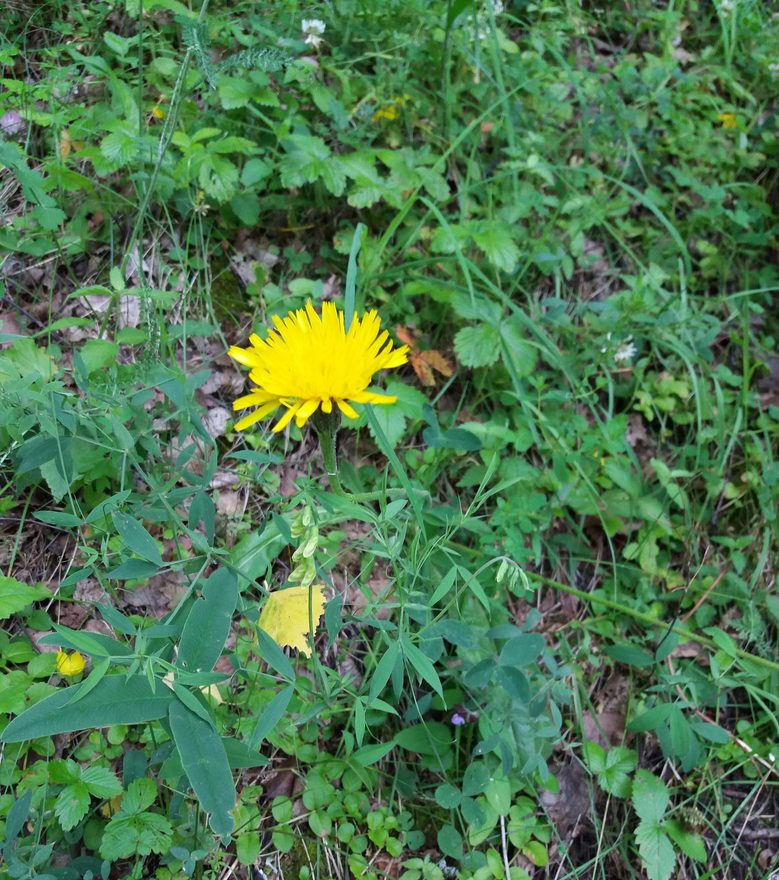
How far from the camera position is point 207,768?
1065 millimetres

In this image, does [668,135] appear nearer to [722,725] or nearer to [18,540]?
[722,725]

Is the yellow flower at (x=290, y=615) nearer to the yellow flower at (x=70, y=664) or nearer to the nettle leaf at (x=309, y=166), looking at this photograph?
the yellow flower at (x=70, y=664)

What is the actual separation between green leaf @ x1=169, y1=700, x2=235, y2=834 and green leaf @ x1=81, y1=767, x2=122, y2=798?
357 mm

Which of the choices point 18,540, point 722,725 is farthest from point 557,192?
point 18,540

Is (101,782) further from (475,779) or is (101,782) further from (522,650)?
(522,650)

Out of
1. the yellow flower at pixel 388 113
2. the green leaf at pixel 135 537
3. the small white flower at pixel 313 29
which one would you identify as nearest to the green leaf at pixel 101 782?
the green leaf at pixel 135 537

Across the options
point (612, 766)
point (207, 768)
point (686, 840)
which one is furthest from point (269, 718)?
point (686, 840)

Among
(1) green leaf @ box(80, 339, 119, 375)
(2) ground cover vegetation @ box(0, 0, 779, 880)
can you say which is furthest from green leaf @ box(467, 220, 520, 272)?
(1) green leaf @ box(80, 339, 119, 375)

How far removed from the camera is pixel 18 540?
65.4 inches

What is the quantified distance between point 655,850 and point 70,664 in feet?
Answer: 4.71

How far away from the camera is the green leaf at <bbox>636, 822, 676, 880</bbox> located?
1606mm

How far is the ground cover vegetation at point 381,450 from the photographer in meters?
1.35

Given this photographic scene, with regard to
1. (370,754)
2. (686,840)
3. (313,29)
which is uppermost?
(313,29)

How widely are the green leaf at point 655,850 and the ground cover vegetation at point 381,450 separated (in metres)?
0.01
